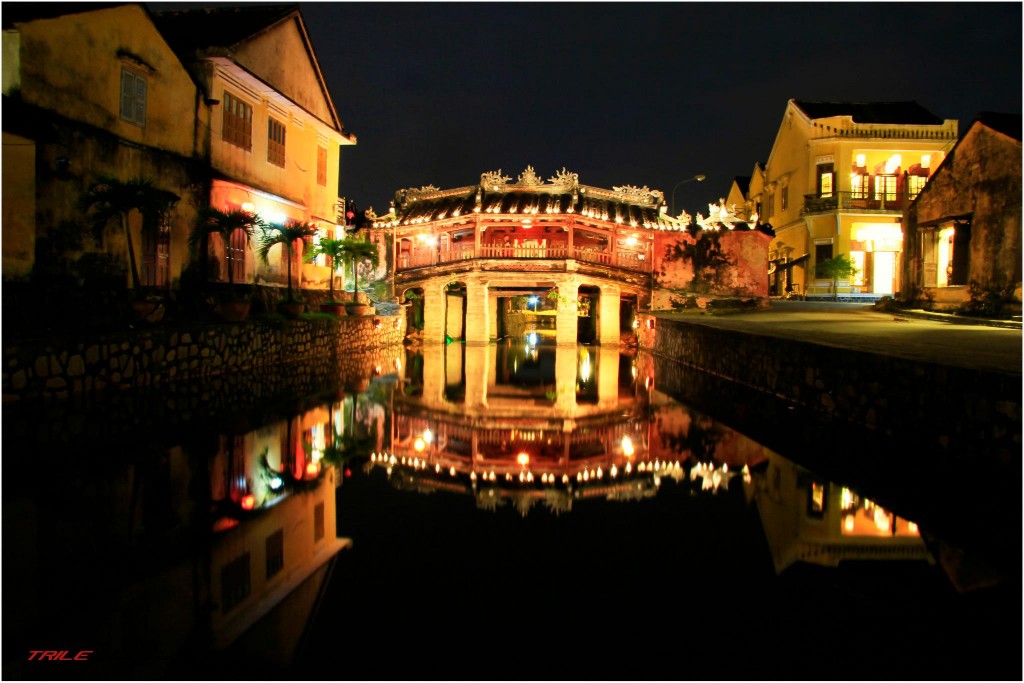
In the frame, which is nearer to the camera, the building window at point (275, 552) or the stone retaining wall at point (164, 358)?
the building window at point (275, 552)

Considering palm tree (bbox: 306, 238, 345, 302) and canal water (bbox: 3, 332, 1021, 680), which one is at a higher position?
palm tree (bbox: 306, 238, 345, 302)

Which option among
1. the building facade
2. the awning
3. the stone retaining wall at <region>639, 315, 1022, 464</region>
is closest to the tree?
the awning

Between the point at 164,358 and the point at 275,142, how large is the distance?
11.7 meters

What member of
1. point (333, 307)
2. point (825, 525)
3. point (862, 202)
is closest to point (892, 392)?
point (825, 525)

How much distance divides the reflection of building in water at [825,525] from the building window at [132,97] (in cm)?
1569

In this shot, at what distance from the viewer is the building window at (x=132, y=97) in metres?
15.2

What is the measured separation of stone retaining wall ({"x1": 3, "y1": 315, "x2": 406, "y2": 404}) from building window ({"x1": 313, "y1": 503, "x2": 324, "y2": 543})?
5.79m

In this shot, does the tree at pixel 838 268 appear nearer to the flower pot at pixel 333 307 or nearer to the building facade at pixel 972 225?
the building facade at pixel 972 225

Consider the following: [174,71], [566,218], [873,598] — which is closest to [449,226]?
[566,218]

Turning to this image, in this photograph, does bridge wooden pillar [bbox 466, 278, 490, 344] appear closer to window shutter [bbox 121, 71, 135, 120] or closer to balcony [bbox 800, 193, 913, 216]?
window shutter [bbox 121, 71, 135, 120]

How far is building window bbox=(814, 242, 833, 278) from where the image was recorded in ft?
109

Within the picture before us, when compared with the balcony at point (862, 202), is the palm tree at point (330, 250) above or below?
below

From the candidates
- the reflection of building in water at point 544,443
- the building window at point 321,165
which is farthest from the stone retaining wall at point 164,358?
the building window at point 321,165

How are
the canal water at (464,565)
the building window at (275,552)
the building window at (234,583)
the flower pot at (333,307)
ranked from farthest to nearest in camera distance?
the flower pot at (333,307) < the building window at (275,552) < the building window at (234,583) < the canal water at (464,565)
